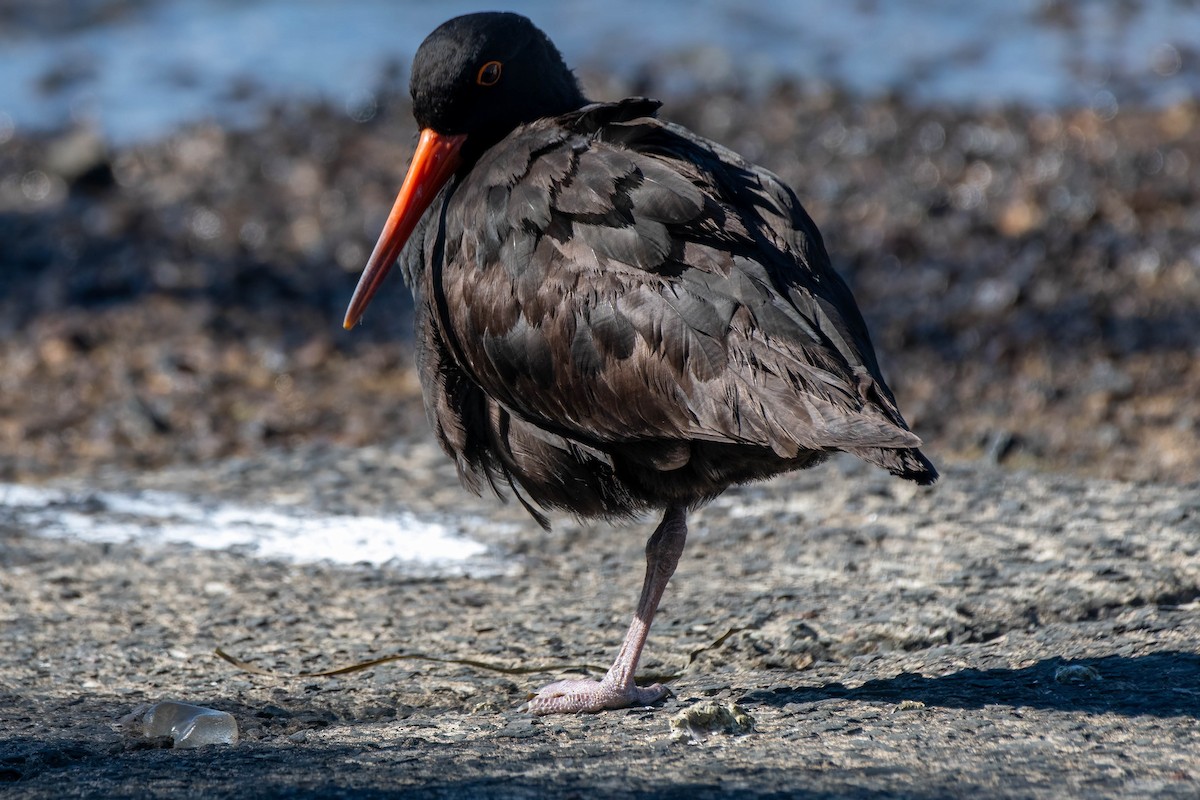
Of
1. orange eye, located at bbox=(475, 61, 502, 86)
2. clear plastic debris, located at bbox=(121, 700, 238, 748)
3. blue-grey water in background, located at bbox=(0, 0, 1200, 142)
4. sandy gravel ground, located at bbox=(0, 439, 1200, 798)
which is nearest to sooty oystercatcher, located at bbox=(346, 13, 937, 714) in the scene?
orange eye, located at bbox=(475, 61, 502, 86)

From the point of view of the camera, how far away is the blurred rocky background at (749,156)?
6730mm

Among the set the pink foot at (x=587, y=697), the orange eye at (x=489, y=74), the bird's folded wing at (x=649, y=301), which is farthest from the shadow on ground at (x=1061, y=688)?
the orange eye at (x=489, y=74)

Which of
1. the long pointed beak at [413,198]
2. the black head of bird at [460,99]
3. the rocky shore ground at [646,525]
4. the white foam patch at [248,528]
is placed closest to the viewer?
the rocky shore ground at [646,525]

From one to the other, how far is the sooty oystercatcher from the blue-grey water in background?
7564 mm

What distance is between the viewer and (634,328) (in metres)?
3.39

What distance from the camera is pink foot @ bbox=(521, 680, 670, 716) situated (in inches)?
138

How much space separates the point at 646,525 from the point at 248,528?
1.45m

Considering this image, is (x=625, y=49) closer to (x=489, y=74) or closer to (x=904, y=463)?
(x=489, y=74)

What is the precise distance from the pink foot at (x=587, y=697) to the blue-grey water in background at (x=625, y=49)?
8266mm

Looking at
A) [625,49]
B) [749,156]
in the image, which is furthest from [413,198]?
[625,49]

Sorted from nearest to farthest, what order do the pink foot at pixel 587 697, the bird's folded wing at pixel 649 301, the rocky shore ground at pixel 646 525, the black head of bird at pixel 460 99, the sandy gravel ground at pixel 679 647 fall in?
the sandy gravel ground at pixel 679 647, the rocky shore ground at pixel 646 525, the bird's folded wing at pixel 649 301, the pink foot at pixel 587 697, the black head of bird at pixel 460 99

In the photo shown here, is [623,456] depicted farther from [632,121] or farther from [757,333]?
[632,121]

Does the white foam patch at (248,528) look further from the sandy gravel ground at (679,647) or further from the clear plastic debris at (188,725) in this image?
the clear plastic debris at (188,725)

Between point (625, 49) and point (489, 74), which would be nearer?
point (489, 74)
